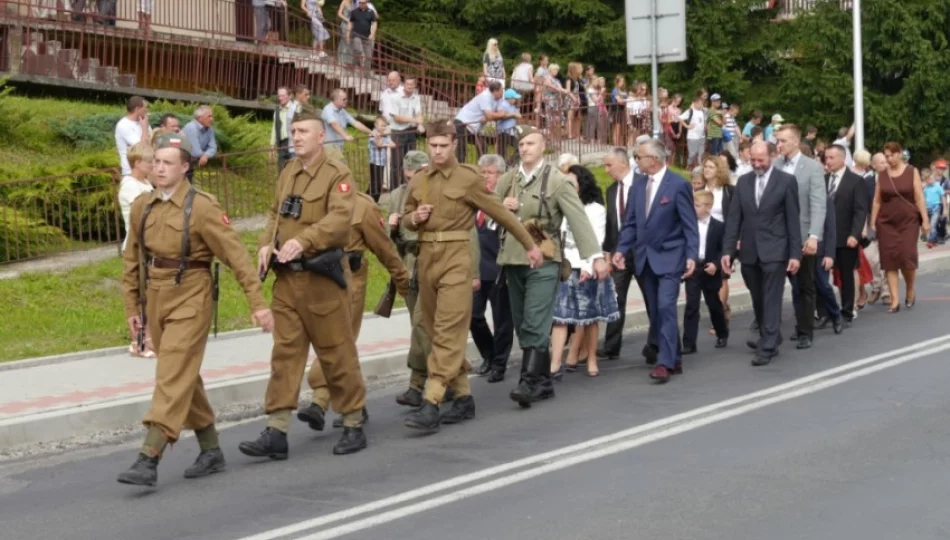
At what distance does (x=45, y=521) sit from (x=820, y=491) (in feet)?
13.2

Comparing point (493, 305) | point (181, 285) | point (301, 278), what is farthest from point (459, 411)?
point (181, 285)

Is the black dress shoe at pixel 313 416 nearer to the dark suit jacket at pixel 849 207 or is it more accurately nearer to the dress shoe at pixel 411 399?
the dress shoe at pixel 411 399

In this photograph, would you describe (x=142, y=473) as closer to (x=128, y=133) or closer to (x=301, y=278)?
(x=301, y=278)

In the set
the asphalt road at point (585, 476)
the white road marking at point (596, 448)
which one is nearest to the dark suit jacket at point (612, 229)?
the asphalt road at point (585, 476)

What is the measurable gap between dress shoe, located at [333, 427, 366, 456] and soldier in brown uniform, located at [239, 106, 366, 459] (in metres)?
0.03

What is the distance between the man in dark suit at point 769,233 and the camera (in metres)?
13.6

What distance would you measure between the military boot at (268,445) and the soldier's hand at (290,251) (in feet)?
3.50

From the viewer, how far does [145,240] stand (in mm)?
9297

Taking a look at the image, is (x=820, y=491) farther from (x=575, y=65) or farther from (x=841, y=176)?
(x=575, y=65)

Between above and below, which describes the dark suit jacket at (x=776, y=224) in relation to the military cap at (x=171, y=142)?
below

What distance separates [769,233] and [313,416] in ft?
15.9

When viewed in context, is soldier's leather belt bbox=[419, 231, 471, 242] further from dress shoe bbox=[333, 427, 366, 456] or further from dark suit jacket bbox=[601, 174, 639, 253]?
dark suit jacket bbox=[601, 174, 639, 253]

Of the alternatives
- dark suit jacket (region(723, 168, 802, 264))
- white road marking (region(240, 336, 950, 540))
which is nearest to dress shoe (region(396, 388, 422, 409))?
white road marking (region(240, 336, 950, 540))

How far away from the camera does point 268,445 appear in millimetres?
9695
